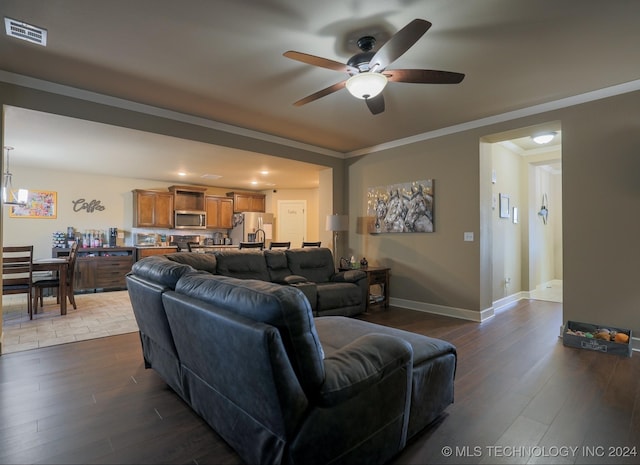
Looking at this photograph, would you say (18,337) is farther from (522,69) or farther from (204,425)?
(522,69)

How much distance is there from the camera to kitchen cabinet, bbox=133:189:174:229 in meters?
7.21

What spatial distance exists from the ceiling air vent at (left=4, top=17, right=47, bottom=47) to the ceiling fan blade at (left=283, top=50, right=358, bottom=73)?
1827 mm

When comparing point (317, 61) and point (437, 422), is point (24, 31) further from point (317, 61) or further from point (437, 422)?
point (437, 422)

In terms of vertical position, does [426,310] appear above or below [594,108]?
below

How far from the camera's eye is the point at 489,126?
4266mm

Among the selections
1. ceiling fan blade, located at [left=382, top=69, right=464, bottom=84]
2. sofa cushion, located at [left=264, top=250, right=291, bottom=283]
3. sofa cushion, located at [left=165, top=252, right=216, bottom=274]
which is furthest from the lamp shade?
ceiling fan blade, located at [left=382, top=69, right=464, bottom=84]

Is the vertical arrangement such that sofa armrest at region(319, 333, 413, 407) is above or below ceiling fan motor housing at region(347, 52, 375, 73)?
below

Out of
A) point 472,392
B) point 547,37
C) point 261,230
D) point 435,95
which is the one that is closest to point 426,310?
point 472,392

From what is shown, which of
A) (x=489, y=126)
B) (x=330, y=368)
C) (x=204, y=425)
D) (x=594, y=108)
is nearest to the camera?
(x=330, y=368)

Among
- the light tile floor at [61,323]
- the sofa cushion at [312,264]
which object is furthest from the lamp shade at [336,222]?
the light tile floor at [61,323]

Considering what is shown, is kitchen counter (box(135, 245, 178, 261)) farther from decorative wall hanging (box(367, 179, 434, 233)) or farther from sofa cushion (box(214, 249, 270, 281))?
decorative wall hanging (box(367, 179, 434, 233))

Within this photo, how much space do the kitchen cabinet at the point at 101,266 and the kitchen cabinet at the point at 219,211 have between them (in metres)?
1.97

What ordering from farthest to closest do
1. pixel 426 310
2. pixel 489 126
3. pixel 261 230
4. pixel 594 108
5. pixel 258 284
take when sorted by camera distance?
pixel 261 230
pixel 426 310
pixel 489 126
pixel 594 108
pixel 258 284

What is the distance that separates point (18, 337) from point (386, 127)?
5.10 meters
